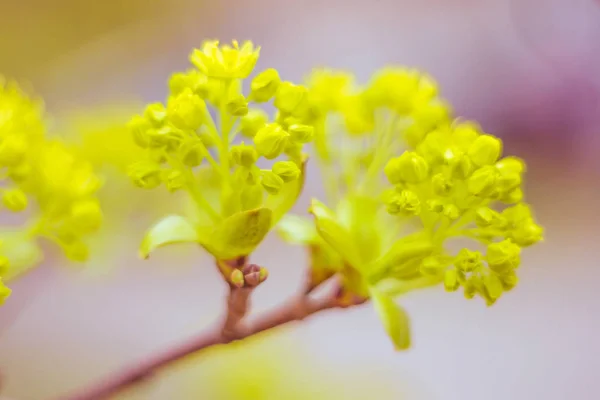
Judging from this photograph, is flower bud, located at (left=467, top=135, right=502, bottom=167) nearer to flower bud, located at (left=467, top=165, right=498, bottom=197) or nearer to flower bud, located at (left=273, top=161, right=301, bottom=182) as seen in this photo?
flower bud, located at (left=467, top=165, right=498, bottom=197)

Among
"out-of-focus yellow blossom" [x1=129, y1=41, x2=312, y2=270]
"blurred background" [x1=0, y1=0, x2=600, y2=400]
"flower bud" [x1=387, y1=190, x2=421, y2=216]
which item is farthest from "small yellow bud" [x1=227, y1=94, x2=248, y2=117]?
"blurred background" [x1=0, y1=0, x2=600, y2=400]

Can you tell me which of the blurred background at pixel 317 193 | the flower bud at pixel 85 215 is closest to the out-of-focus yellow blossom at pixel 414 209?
the flower bud at pixel 85 215

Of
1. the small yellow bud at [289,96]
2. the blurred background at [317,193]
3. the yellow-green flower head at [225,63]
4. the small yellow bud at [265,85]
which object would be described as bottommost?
the blurred background at [317,193]

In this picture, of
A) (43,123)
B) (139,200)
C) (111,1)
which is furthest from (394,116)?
(111,1)

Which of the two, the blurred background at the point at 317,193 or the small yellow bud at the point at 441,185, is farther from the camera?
the blurred background at the point at 317,193

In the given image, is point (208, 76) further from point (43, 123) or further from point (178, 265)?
point (178, 265)

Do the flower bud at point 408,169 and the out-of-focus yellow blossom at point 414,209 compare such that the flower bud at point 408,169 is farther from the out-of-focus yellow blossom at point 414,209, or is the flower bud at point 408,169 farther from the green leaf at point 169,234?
the green leaf at point 169,234

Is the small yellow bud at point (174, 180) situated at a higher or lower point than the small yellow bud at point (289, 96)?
lower

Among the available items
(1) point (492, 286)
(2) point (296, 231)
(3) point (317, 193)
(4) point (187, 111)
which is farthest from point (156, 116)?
(3) point (317, 193)

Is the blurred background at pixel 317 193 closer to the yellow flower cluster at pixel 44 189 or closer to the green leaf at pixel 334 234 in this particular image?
the yellow flower cluster at pixel 44 189
